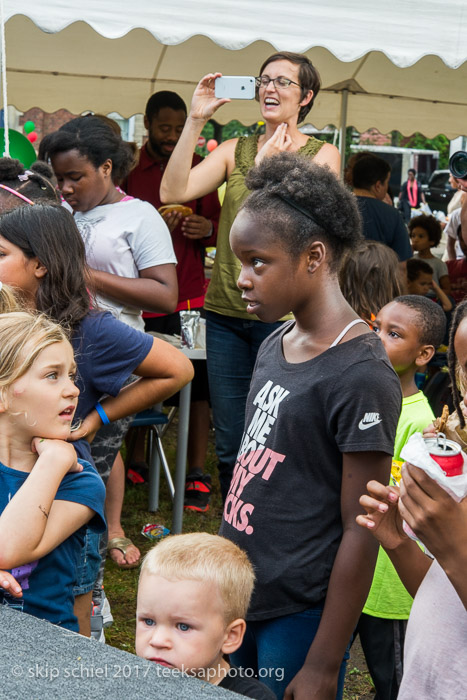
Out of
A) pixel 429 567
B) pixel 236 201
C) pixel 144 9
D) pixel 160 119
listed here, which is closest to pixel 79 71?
pixel 160 119

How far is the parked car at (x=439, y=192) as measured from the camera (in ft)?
65.5

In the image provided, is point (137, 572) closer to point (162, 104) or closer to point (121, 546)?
point (121, 546)

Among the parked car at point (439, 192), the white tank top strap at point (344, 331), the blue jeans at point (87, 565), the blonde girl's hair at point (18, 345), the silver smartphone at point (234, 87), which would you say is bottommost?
the blue jeans at point (87, 565)

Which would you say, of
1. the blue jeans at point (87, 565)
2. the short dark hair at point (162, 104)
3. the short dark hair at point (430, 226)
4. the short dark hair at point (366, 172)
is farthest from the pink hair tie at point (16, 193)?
the short dark hair at point (430, 226)

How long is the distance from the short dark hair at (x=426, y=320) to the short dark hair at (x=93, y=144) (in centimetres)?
146

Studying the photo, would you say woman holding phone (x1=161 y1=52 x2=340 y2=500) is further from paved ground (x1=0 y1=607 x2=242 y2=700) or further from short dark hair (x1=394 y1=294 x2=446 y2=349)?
paved ground (x1=0 y1=607 x2=242 y2=700)

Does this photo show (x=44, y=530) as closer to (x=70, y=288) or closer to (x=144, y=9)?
(x=70, y=288)

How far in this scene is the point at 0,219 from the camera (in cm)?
238

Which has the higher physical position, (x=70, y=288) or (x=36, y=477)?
(x=70, y=288)

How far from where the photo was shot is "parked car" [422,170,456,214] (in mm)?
19969

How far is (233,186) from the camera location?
11.9 ft

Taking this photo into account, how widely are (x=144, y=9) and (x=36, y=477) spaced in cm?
331

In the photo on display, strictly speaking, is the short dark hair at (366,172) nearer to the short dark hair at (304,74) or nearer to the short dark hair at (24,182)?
the short dark hair at (304,74)

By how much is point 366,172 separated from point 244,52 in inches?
85.6
